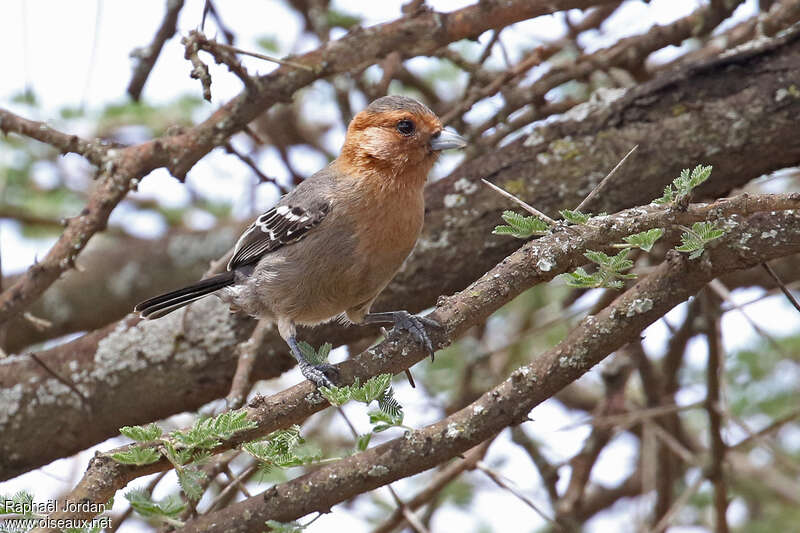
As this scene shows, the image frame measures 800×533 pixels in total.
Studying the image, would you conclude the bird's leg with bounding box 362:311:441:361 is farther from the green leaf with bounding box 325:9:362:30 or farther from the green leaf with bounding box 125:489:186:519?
the green leaf with bounding box 325:9:362:30

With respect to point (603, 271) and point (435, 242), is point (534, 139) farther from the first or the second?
point (603, 271)

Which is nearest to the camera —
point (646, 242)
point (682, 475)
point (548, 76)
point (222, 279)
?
point (646, 242)

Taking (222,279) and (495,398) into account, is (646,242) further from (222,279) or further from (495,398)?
(222,279)

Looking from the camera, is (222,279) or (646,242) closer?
(646,242)

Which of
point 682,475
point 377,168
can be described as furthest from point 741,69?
point 682,475

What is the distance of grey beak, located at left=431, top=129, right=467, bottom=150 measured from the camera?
4.64m

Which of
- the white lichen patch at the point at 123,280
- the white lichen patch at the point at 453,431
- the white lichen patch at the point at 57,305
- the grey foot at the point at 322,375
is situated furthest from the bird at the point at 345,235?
the white lichen patch at the point at 57,305

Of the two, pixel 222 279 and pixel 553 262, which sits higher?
pixel 222 279

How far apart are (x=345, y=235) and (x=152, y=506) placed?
70.8 inches

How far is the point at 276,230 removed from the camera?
15.8 ft

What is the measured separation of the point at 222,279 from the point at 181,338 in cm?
50

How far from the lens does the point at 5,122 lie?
4.79 metres

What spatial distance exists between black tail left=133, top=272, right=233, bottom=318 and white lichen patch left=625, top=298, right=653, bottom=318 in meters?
2.41

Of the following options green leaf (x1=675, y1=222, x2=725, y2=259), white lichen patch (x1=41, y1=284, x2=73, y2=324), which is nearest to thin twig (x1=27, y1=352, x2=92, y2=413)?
white lichen patch (x1=41, y1=284, x2=73, y2=324)
